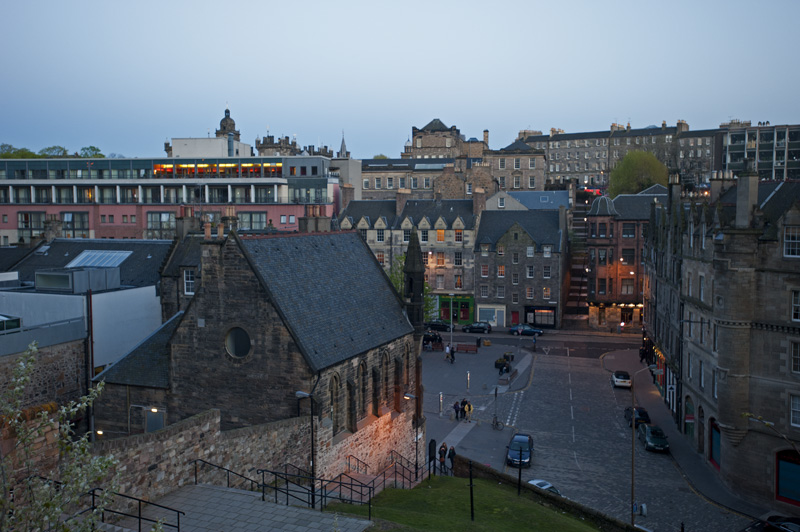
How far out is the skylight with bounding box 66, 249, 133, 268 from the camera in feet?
156

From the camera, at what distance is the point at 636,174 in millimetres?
118500

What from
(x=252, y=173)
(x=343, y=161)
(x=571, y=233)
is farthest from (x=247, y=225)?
(x=571, y=233)

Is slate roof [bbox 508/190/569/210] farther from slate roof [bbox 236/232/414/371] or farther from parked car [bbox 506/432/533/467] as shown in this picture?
slate roof [bbox 236/232/414/371]

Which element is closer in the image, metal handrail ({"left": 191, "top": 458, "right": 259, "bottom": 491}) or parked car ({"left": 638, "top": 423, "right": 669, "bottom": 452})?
metal handrail ({"left": 191, "top": 458, "right": 259, "bottom": 491})

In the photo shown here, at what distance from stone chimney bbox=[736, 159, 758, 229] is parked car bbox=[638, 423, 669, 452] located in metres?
13.2

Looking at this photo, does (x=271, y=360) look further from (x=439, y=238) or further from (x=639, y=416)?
(x=439, y=238)

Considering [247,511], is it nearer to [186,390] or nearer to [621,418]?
[186,390]

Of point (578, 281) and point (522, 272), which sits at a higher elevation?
point (522, 272)

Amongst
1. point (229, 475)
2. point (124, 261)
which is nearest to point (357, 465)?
point (229, 475)

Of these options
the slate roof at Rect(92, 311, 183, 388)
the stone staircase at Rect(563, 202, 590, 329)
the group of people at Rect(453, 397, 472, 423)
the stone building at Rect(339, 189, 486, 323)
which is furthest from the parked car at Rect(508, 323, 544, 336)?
the slate roof at Rect(92, 311, 183, 388)

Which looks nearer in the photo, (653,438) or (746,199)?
(746,199)

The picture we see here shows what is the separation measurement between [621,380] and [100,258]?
38147 mm

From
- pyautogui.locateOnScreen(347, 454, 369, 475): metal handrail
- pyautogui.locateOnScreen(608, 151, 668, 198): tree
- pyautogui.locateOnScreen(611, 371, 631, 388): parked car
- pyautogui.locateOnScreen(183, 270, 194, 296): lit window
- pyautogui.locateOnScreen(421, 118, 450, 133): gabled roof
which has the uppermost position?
pyautogui.locateOnScreen(421, 118, 450, 133): gabled roof

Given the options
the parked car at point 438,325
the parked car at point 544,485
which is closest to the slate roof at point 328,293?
the parked car at point 544,485
